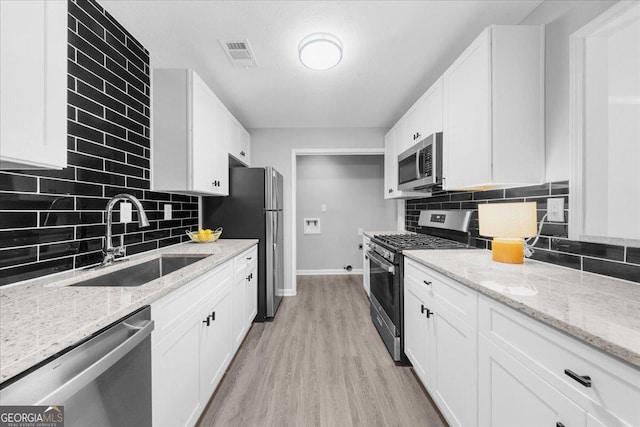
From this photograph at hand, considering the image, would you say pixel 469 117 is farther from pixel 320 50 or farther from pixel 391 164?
pixel 391 164

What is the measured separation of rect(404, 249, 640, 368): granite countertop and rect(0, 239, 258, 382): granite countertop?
4.15 feet

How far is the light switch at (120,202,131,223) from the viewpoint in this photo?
1.60 m

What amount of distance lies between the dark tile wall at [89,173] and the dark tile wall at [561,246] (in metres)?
2.54

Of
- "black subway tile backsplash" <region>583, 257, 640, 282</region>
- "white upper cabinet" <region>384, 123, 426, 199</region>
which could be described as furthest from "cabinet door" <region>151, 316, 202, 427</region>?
"white upper cabinet" <region>384, 123, 426, 199</region>

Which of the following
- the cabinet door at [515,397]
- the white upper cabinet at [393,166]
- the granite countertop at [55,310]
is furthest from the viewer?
the white upper cabinet at [393,166]

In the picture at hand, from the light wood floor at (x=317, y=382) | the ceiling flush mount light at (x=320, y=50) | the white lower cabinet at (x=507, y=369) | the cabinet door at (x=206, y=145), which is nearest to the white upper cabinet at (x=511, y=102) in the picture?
the white lower cabinet at (x=507, y=369)

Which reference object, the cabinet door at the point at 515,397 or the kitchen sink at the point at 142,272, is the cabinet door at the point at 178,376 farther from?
the cabinet door at the point at 515,397

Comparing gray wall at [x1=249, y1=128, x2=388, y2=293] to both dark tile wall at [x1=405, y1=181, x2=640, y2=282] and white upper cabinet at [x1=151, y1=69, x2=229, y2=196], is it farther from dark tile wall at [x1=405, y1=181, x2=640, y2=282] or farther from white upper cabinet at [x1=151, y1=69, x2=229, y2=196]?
dark tile wall at [x1=405, y1=181, x2=640, y2=282]

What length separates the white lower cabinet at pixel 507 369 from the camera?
614 mm

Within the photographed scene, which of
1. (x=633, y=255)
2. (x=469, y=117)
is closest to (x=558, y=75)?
(x=469, y=117)

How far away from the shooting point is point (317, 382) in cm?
172

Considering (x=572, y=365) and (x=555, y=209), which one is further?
(x=555, y=209)

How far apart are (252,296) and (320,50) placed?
2191 mm

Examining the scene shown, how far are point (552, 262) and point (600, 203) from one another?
38 cm
